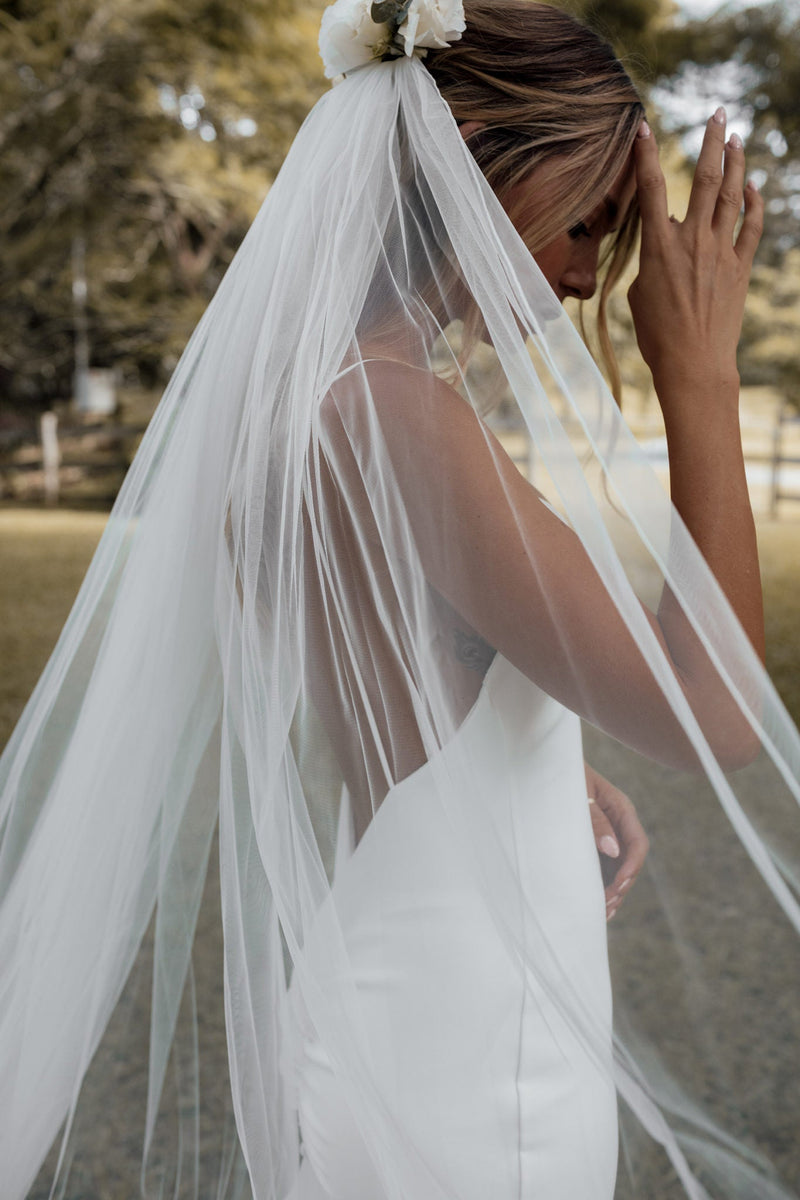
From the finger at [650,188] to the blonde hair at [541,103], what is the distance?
2 centimetres

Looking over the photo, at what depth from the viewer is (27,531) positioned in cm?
1310

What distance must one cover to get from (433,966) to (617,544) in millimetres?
458

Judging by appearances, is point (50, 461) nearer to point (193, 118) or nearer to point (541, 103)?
point (193, 118)

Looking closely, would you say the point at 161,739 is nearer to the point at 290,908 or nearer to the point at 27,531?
the point at 290,908

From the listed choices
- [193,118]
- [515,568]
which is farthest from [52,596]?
[515,568]

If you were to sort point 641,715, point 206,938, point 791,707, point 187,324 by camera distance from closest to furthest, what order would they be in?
point 641,715 → point 206,938 → point 791,707 → point 187,324

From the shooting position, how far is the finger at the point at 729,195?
1181mm

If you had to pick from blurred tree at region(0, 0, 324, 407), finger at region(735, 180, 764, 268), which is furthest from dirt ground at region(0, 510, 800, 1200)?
blurred tree at region(0, 0, 324, 407)

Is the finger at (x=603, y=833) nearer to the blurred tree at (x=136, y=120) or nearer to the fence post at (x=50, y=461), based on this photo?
the blurred tree at (x=136, y=120)

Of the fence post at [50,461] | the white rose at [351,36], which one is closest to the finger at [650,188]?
the white rose at [351,36]

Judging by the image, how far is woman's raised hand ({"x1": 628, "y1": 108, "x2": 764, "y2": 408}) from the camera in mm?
1146

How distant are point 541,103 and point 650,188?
0.47 ft

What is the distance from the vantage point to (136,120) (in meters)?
12.1

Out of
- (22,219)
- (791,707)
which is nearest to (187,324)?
(22,219)
